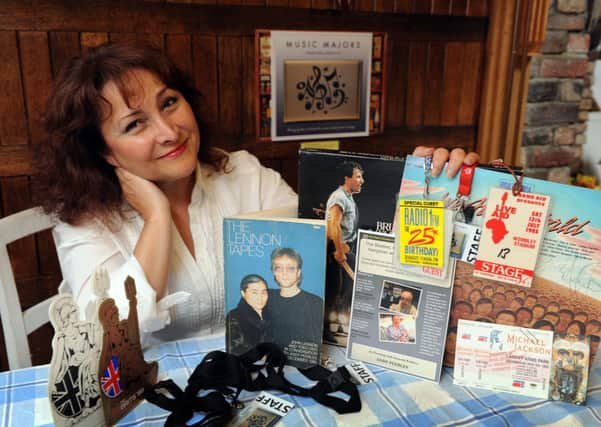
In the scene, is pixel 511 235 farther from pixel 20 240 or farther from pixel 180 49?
pixel 20 240

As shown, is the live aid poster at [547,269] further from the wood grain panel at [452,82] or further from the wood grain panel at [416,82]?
the wood grain panel at [452,82]

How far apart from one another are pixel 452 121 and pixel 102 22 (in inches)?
55.9

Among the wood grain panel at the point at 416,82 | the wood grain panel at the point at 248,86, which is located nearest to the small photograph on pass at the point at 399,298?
the wood grain panel at the point at 248,86

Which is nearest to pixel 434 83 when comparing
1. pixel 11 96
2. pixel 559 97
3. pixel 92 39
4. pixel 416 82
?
pixel 416 82

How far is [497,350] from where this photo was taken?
81 cm

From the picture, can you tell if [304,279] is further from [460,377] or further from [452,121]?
[452,121]

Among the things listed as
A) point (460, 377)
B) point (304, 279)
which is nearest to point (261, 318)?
point (304, 279)

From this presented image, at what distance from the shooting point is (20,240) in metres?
1.61

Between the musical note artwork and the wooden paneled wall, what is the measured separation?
0.40 ft

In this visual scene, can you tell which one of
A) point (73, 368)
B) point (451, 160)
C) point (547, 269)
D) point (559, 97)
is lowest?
point (73, 368)

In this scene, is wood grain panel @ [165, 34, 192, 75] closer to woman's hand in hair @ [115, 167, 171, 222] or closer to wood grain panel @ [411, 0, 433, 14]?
woman's hand in hair @ [115, 167, 171, 222]

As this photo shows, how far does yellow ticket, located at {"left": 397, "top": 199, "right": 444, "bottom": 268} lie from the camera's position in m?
0.80

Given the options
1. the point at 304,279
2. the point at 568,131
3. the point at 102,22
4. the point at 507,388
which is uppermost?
the point at 102,22

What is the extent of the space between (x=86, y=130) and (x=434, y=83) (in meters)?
1.43
